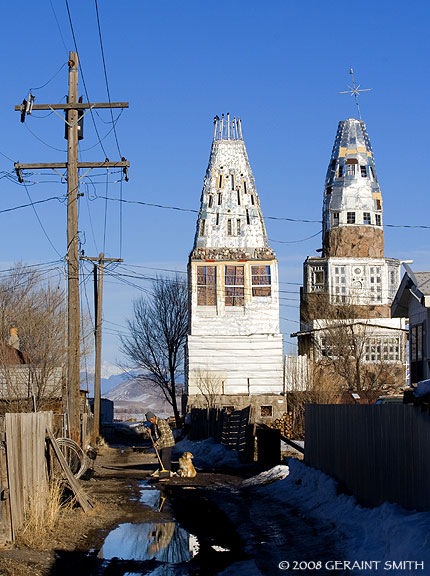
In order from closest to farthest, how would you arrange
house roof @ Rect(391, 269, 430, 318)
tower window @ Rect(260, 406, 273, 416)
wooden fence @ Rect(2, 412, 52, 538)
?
wooden fence @ Rect(2, 412, 52, 538) < house roof @ Rect(391, 269, 430, 318) < tower window @ Rect(260, 406, 273, 416)

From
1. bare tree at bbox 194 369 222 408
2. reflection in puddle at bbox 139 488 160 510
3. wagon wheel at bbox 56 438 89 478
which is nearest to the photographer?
reflection in puddle at bbox 139 488 160 510

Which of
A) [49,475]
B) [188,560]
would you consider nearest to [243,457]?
[49,475]

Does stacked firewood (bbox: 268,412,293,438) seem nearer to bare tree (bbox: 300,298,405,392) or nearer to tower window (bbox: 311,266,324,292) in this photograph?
bare tree (bbox: 300,298,405,392)

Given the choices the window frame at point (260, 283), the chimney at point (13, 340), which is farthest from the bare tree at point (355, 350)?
the chimney at point (13, 340)

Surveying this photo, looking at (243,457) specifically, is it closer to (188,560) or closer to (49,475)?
(49,475)

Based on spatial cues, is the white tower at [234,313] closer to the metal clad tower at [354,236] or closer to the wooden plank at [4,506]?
the metal clad tower at [354,236]

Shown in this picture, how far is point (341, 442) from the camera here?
1631 centimetres

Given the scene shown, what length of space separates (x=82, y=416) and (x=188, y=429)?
10672mm

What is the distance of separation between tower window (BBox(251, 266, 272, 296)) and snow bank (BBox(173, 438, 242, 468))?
1547 cm

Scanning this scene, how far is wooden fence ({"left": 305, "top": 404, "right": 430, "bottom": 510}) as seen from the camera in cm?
1089

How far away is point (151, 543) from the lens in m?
12.0

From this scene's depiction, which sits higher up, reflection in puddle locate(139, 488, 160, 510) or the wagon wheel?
the wagon wheel

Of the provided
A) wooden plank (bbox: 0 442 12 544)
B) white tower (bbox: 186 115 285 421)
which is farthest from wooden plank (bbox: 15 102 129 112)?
white tower (bbox: 186 115 285 421)

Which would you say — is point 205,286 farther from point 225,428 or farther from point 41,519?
point 41,519
